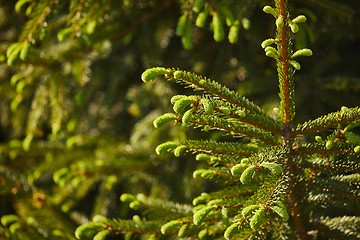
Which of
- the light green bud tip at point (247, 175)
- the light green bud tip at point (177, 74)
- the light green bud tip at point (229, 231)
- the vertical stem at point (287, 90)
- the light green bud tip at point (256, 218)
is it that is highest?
the vertical stem at point (287, 90)

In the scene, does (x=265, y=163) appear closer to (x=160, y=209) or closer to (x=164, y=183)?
(x=160, y=209)

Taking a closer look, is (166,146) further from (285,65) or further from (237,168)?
(285,65)

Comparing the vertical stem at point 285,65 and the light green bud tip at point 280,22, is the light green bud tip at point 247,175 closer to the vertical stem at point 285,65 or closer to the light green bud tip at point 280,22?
the vertical stem at point 285,65

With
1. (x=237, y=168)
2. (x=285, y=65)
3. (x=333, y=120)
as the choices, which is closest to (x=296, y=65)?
(x=285, y=65)

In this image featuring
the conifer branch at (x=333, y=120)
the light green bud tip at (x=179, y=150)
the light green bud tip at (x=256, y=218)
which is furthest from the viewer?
the light green bud tip at (x=179, y=150)

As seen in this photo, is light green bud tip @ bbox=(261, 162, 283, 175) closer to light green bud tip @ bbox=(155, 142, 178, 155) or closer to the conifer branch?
the conifer branch

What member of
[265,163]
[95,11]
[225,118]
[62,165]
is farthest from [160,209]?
[62,165]

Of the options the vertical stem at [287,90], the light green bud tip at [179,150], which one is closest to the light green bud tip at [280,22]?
the vertical stem at [287,90]

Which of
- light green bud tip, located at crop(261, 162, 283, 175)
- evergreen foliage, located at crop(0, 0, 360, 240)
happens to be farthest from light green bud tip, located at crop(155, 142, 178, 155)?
light green bud tip, located at crop(261, 162, 283, 175)
